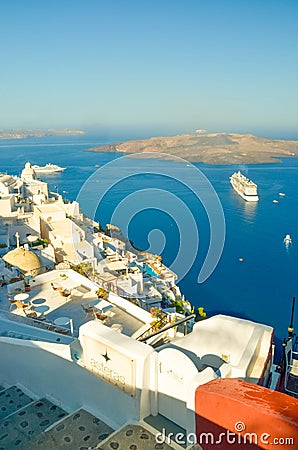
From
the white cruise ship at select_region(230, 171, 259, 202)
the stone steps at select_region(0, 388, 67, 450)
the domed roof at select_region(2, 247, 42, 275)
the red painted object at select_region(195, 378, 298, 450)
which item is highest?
the red painted object at select_region(195, 378, 298, 450)

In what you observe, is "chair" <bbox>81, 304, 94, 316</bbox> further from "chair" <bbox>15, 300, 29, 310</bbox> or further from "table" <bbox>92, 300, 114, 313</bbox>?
"chair" <bbox>15, 300, 29, 310</bbox>

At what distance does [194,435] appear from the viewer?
313 centimetres

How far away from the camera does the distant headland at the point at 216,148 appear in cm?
7206

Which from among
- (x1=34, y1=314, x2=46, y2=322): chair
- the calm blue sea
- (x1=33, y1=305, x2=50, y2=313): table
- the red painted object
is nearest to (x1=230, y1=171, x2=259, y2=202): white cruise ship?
the calm blue sea

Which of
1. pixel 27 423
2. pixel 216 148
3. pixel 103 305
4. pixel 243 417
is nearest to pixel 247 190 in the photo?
pixel 103 305

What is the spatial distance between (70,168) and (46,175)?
8202mm

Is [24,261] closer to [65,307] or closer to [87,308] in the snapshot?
[65,307]

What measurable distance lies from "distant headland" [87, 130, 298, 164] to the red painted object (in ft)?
217

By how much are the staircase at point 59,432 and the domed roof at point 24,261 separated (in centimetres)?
429

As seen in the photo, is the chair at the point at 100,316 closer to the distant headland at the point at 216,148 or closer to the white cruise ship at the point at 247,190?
the white cruise ship at the point at 247,190

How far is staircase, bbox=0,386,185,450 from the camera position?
342cm

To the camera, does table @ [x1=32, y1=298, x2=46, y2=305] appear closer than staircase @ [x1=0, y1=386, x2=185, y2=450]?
No

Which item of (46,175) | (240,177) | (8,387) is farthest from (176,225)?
(46,175)

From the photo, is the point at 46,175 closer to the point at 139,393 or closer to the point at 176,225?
the point at 176,225
